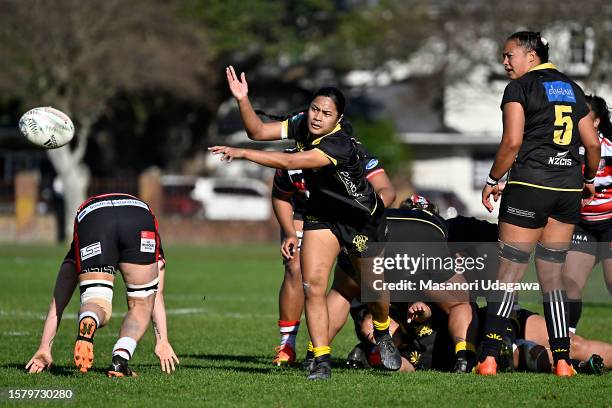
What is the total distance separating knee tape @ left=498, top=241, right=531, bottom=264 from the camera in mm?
8383

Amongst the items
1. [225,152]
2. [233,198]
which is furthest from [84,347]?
[233,198]

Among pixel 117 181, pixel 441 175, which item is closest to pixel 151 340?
pixel 117 181

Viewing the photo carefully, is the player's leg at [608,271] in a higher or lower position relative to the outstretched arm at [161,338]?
higher

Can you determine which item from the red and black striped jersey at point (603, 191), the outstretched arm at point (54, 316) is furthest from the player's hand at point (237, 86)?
the red and black striped jersey at point (603, 191)

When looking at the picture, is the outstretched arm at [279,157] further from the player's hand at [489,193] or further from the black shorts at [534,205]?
the black shorts at [534,205]

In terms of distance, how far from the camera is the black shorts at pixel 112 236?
8031mm

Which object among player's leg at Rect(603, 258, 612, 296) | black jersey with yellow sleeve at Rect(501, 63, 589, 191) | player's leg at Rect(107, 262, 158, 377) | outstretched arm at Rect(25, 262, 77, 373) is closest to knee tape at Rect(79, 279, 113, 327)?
player's leg at Rect(107, 262, 158, 377)

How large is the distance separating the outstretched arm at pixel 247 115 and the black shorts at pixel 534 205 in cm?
188

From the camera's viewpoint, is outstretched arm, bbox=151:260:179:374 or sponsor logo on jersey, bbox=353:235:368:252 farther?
outstretched arm, bbox=151:260:179:374

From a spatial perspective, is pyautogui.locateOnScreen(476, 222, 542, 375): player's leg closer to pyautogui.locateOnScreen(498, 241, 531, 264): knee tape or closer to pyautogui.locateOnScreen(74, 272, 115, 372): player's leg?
pyautogui.locateOnScreen(498, 241, 531, 264): knee tape

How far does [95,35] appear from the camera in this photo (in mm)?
36469

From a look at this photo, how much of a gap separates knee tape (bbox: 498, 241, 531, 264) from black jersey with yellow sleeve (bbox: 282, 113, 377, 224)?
1.05 m

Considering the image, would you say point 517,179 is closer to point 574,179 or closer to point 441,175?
point 574,179

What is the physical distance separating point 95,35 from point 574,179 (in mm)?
30003
